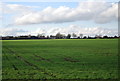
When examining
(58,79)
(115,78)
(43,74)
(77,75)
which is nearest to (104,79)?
(115,78)

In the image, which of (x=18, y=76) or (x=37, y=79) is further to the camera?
(x=18, y=76)

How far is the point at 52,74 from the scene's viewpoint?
46.4ft

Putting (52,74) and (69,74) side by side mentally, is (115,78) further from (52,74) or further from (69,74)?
(52,74)

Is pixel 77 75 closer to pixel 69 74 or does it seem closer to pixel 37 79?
pixel 69 74

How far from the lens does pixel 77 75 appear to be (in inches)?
547

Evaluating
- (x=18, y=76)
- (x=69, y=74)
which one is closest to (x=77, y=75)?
(x=69, y=74)

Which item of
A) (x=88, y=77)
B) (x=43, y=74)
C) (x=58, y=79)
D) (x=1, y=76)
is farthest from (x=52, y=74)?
(x=1, y=76)

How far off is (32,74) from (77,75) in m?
3.00

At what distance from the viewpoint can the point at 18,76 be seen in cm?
1360

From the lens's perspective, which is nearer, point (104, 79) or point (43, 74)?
point (104, 79)

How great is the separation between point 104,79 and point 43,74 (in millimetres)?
4045

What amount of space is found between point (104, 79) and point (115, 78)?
2.62ft

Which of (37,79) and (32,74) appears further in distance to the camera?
(32,74)

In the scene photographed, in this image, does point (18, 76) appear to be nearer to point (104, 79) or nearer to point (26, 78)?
point (26, 78)
